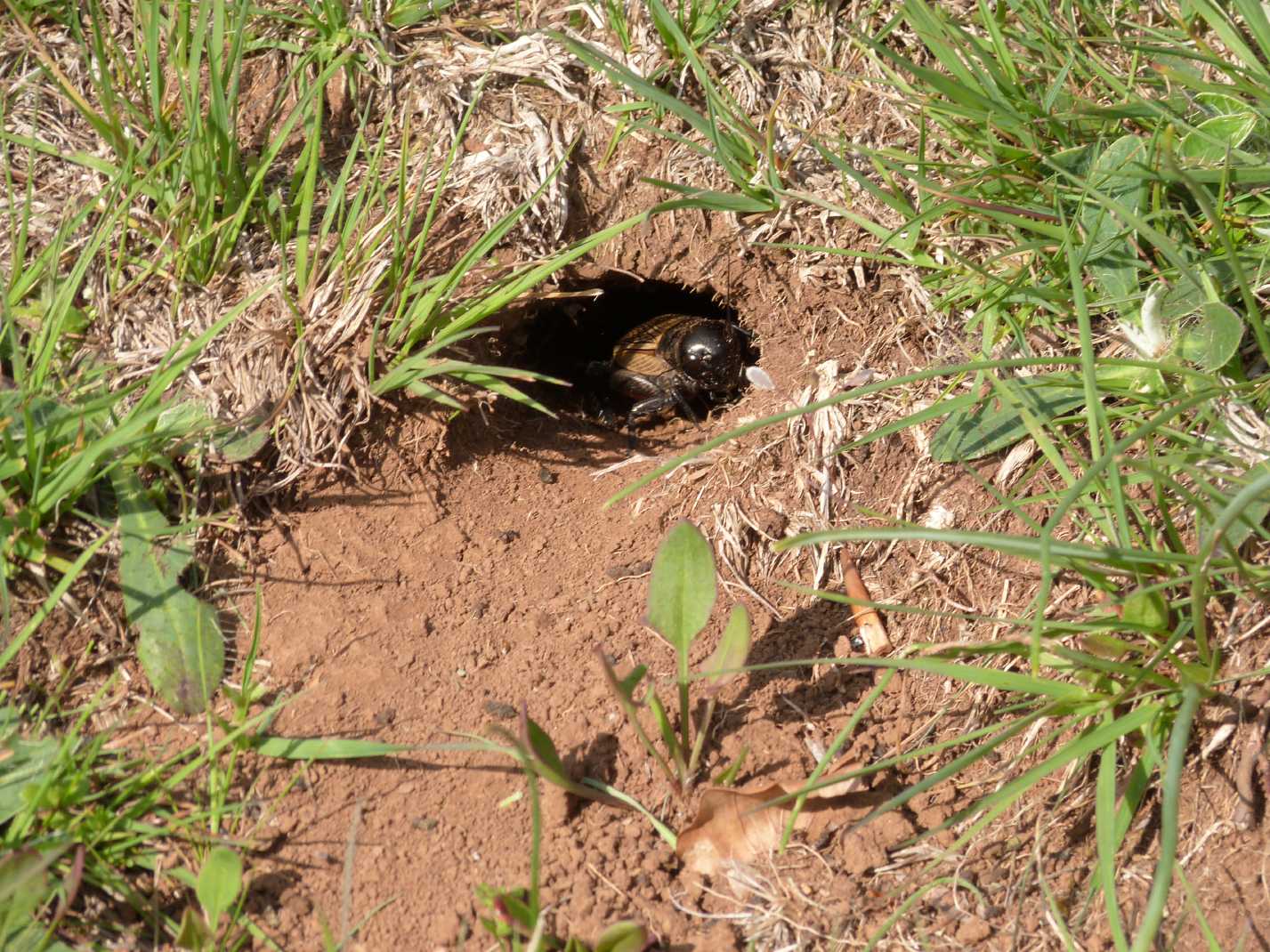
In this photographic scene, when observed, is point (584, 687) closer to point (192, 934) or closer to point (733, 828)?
point (733, 828)

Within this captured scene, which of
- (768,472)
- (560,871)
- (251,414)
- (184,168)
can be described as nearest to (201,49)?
(184,168)

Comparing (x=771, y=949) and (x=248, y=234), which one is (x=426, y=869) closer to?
(x=771, y=949)

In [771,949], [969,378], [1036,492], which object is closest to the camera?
[771,949]

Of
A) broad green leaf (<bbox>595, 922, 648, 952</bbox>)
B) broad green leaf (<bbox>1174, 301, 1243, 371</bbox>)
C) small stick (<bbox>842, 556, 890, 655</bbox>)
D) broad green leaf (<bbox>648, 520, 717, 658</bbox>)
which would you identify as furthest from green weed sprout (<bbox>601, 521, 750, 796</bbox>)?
broad green leaf (<bbox>1174, 301, 1243, 371</bbox>)

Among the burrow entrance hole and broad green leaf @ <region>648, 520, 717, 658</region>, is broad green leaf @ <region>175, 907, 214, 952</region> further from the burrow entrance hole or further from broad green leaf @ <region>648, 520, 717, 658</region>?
the burrow entrance hole

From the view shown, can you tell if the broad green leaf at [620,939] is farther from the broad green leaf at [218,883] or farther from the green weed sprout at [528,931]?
the broad green leaf at [218,883]

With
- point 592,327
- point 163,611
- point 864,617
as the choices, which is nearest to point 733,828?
point 864,617
